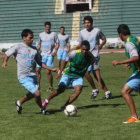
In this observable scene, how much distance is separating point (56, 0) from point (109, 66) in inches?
533

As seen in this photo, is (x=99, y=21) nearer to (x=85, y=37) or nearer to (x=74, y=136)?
(x=85, y=37)

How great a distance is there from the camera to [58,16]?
33.4m

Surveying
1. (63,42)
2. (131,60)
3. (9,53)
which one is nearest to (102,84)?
(9,53)

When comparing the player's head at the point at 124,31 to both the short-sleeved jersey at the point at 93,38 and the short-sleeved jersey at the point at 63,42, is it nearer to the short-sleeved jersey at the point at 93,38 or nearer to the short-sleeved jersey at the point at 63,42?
the short-sleeved jersey at the point at 93,38

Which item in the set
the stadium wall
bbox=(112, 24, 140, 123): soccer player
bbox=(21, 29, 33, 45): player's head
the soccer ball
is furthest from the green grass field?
the stadium wall

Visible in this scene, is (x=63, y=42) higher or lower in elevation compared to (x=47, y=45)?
lower

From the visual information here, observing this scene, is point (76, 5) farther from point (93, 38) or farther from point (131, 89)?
point (131, 89)

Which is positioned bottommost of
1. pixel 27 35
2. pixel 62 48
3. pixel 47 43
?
pixel 62 48

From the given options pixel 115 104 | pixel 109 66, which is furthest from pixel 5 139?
pixel 109 66

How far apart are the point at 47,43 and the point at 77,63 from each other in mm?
5079

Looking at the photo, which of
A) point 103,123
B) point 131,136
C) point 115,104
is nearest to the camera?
point 131,136

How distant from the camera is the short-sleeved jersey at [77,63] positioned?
9805mm

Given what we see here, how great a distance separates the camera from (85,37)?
39.5 ft

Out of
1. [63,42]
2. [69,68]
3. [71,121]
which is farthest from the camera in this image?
[63,42]
